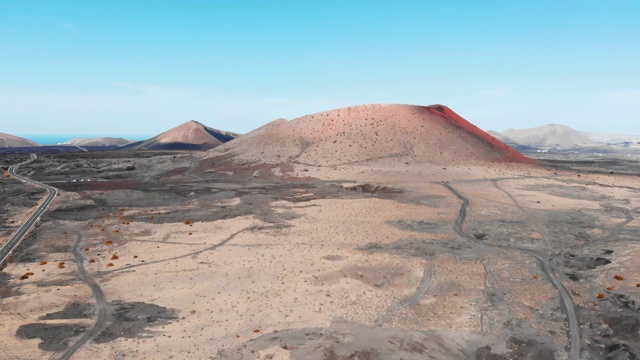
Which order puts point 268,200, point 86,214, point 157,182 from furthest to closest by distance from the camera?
Answer: 1. point 157,182
2. point 268,200
3. point 86,214

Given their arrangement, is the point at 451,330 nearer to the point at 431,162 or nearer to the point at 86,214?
the point at 86,214

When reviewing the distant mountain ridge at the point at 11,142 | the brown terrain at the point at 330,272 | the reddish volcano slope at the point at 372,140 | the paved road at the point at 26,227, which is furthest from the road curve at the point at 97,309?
the distant mountain ridge at the point at 11,142

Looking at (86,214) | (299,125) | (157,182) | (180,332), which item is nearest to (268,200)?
(86,214)

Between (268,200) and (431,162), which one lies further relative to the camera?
(431,162)

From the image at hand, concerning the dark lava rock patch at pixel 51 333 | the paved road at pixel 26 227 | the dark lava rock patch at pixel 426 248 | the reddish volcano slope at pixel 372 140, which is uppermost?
the reddish volcano slope at pixel 372 140

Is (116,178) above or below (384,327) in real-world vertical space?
above

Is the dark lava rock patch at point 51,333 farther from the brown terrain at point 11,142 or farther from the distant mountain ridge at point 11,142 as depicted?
the brown terrain at point 11,142
